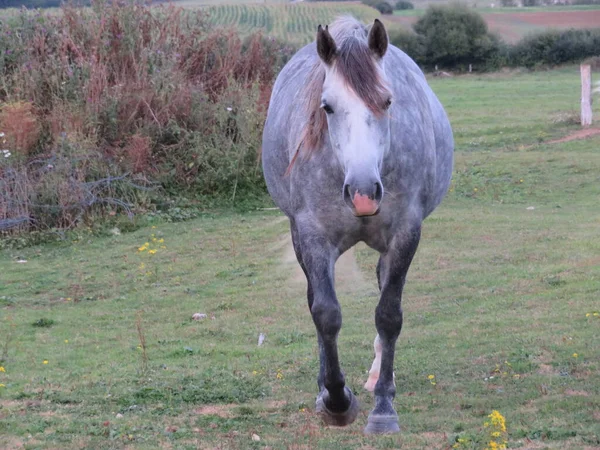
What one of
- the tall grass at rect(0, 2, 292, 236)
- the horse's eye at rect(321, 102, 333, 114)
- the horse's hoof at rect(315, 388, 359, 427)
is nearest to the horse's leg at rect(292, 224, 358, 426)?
the horse's hoof at rect(315, 388, 359, 427)

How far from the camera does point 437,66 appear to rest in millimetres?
43531

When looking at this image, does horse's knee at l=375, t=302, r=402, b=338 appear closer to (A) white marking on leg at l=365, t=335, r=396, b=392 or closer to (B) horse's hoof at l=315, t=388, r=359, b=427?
(B) horse's hoof at l=315, t=388, r=359, b=427

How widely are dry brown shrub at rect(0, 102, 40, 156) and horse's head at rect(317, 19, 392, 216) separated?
32.9ft

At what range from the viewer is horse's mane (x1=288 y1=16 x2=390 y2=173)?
13.9ft

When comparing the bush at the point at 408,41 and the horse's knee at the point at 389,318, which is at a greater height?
the horse's knee at the point at 389,318

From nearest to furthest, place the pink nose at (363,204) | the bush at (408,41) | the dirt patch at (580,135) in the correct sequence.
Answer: the pink nose at (363,204)
the dirt patch at (580,135)
the bush at (408,41)

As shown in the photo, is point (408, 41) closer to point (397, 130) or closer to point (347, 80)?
point (397, 130)

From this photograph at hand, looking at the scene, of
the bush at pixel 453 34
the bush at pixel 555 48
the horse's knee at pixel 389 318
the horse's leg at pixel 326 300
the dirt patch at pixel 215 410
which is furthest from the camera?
the bush at pixel 453 34

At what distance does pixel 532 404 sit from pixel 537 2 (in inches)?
1369

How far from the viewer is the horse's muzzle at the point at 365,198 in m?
3.99

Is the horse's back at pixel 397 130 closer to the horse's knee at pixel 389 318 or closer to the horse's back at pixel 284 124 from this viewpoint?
the horse's back at pixel 284 124

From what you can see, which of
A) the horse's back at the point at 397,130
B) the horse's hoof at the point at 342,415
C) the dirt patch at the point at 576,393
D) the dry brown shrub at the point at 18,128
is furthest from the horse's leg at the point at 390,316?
the dry brown shrub at the point at 18,128

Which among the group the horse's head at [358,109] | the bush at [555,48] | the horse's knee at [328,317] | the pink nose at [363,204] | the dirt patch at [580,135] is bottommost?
the bush at [555,48]

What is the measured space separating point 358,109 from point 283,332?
13.5 feet
